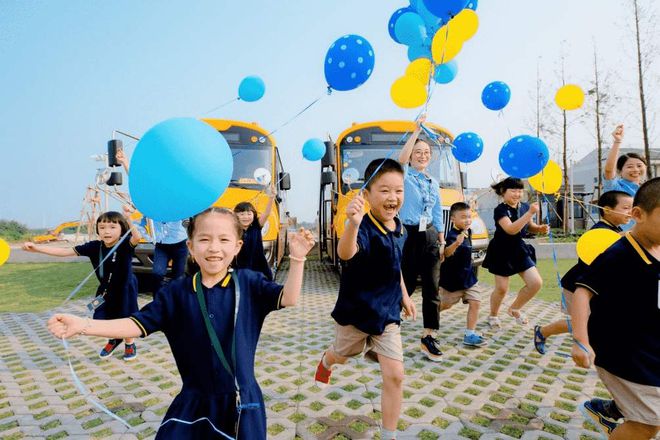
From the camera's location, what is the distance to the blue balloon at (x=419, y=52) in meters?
4.51

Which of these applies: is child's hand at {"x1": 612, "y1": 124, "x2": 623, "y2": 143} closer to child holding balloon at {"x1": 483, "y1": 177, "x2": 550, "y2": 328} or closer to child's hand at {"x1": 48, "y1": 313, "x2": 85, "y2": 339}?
child holding balloon at {"x1": 483, "y1": 177, "x2": 550, "y2": 328}

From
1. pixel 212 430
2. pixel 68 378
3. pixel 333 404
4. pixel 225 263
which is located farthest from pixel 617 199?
pixel 68 378

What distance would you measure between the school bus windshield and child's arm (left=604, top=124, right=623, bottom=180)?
12.1 ft

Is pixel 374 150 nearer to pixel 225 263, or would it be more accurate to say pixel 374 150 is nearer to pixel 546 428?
pixel 546 428

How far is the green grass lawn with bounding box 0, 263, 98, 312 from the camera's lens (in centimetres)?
766

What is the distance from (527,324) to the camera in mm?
5453

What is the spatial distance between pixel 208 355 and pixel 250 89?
533cm

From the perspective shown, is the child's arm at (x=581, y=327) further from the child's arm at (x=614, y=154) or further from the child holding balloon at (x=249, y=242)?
the child holding balloon at (x=249, y=242)

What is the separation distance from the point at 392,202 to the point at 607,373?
4.70 ft

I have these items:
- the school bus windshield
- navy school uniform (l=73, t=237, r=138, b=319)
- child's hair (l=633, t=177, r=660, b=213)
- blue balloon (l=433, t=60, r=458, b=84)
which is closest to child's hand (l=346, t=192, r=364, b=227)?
child's hair (l=633, t=177, r=660, b=213)

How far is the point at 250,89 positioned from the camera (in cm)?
635

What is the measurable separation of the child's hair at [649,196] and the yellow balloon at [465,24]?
100 inches

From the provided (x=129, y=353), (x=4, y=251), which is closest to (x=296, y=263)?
(x=4, y=251)

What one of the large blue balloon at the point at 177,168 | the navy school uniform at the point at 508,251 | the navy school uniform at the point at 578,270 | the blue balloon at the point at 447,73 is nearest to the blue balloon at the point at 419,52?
the blue balloon at the point at 447,73
